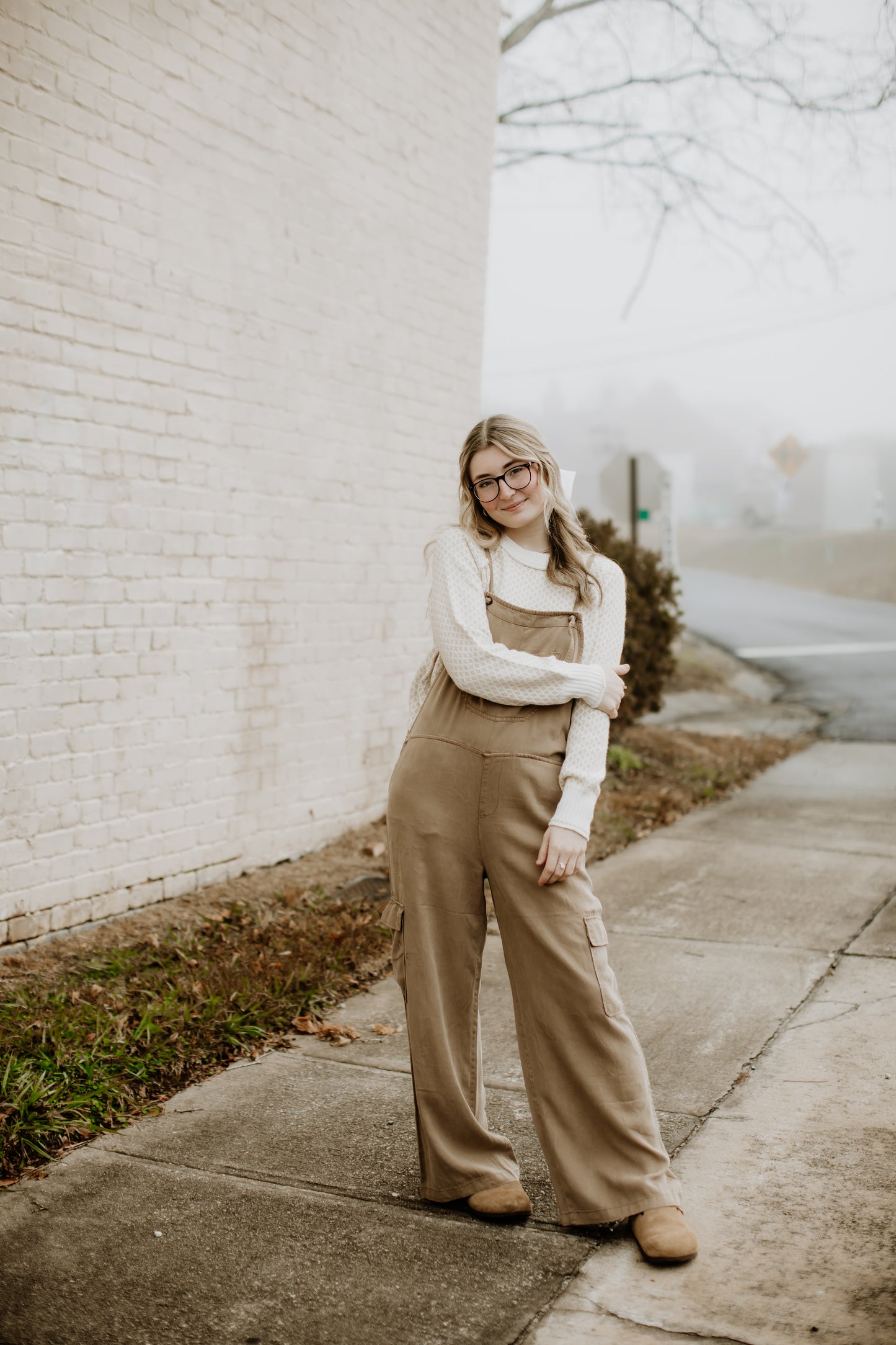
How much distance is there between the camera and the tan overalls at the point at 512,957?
276 centimetres

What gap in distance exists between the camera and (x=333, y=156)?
6.07m

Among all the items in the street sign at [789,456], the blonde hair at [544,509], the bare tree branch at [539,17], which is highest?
the bare tree branch at [539,17]

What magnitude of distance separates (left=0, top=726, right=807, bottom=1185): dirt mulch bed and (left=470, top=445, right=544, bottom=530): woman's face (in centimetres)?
206

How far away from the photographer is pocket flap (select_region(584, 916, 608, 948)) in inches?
110

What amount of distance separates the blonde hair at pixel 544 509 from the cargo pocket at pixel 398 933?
0.85 meters

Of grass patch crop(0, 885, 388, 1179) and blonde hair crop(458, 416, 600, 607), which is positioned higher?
blonde hair crop(458, 416, 600, 607)

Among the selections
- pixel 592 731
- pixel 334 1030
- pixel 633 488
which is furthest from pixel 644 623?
pixel 592 731

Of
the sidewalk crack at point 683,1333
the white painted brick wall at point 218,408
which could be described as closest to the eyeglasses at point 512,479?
the sidewalk crack at point 683,1333

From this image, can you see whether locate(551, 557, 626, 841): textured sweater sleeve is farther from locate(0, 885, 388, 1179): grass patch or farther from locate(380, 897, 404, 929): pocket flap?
locate(0, 885, 388, 1179): grass patch

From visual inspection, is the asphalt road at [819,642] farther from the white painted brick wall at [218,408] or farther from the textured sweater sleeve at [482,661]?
the textured sweater sleeve at [482,661]

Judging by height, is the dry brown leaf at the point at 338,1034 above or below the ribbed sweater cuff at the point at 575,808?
below

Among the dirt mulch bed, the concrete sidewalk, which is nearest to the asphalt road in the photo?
the dirt mulch bed

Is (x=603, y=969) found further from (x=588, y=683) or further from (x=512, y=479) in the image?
(x=512, y=479)

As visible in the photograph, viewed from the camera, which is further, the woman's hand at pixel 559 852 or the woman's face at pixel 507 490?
the woman's face at pixel 507 490
